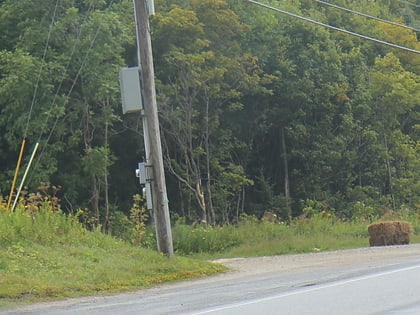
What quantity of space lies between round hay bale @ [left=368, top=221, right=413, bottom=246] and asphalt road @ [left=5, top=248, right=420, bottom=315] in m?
9.25

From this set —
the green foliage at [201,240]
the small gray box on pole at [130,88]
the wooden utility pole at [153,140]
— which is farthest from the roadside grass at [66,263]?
the green foliage at [201,240]

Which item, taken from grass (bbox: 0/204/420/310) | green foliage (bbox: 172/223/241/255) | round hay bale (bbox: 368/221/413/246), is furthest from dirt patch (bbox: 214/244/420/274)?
green foliage (bbox: 172/223/241/255)

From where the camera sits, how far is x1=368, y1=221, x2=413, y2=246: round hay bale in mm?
26953

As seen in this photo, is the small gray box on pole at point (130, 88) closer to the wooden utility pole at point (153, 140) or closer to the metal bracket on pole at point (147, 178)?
the wooden utility pole at point (153, 140)

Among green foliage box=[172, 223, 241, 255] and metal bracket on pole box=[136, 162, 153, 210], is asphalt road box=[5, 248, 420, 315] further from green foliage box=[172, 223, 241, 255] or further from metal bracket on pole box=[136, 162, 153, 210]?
green foliage box=[172, 223, 241, 255]

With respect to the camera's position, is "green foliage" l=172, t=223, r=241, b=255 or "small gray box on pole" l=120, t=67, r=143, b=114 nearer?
"small gray box on pole" l=120, t=67, r=143, b=114

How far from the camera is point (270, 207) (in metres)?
45.1

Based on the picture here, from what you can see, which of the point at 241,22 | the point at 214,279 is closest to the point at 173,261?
the point at 214,279

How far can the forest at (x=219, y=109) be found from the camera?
111ft

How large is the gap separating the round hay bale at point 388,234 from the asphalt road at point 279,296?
9251 millimetres

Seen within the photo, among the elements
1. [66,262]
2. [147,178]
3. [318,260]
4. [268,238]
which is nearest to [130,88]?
[147,178]

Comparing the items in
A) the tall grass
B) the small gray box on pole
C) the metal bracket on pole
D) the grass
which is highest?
the small gray box on pole

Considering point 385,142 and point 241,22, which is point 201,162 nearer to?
point 241,22

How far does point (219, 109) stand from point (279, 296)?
28379 millimetres
